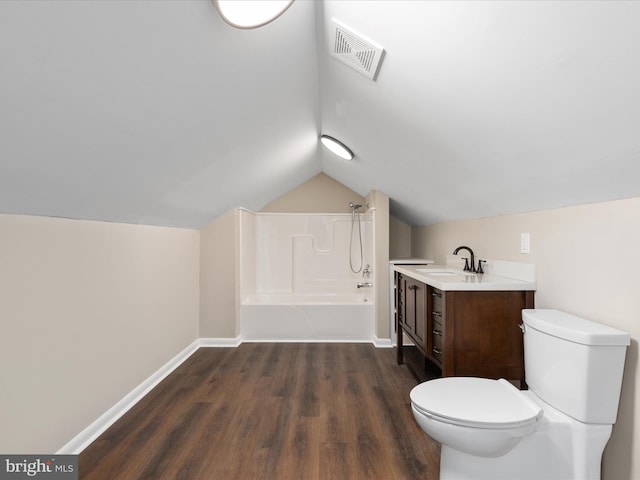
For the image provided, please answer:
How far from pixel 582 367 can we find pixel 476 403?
0.43m

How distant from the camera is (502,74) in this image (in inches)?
53.4

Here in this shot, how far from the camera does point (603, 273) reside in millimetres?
1642

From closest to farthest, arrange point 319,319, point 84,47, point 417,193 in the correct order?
point 84,47
point 417,193
point 319,319

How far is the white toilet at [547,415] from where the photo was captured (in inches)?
Result: 59.2

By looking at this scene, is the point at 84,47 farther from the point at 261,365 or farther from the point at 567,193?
the point at 261,365

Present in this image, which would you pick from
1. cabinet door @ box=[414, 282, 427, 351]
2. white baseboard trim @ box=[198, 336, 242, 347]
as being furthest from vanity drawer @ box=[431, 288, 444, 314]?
white baseboard trim @ box=[198, 336, 242, 347]

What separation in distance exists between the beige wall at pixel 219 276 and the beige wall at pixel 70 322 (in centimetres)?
100

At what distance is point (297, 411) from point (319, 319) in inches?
69.7

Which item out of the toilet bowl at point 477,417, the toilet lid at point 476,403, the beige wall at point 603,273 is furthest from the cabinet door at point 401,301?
the toilet bowl at point 477,417

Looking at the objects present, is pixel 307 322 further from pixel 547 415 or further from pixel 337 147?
pixel 547 415

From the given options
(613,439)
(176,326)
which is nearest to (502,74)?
(613,439)

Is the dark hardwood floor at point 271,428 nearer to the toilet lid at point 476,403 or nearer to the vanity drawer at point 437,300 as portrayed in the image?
the toilet lid at point 476,403

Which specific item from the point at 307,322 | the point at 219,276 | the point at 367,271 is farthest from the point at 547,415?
the point at 367,271

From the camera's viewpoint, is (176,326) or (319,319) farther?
(319,319)
